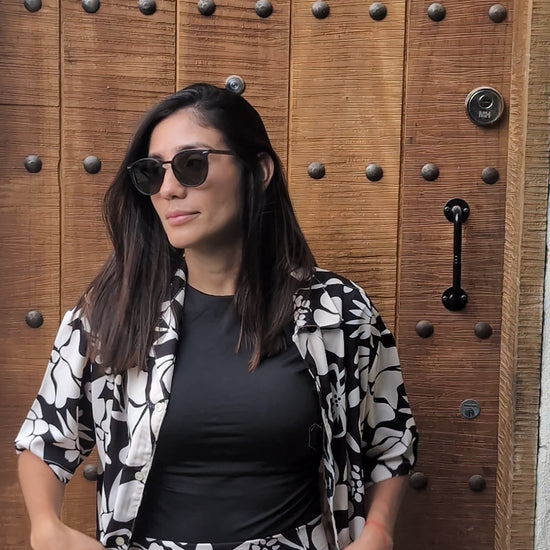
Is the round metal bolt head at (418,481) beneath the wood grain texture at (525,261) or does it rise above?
beneath

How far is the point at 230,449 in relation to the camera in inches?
48.3

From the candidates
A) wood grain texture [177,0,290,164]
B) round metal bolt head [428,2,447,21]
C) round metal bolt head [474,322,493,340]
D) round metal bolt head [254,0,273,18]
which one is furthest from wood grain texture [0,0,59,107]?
round metal bolt head [474,322,493,340]

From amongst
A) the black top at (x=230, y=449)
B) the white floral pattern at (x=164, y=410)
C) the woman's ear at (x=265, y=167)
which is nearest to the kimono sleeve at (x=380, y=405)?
the white floral pattern at (x=164, y=410)

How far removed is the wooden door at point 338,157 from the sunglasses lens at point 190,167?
461 mm

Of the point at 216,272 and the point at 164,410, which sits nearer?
the point at 164,410

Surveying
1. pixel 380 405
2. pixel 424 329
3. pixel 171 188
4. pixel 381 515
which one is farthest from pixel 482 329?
pixel 171 188

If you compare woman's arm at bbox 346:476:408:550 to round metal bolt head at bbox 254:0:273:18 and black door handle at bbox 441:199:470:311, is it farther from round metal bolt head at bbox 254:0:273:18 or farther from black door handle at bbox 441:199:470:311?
round metal bolt head at bbox 254:0:273:18

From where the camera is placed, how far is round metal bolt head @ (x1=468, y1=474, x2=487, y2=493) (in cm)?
173

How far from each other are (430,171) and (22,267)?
0.83 m

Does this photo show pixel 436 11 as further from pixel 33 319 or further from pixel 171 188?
pixel 33 319

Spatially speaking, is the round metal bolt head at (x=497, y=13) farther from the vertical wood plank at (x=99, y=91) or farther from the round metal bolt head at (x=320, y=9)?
the vertical wood plank at (x=99, y=91)

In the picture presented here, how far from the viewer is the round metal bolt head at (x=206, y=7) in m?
1.65

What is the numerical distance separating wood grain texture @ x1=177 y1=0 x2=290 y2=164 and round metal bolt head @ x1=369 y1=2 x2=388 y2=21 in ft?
0.54

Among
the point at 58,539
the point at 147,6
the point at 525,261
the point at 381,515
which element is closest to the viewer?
the point at 58,539
